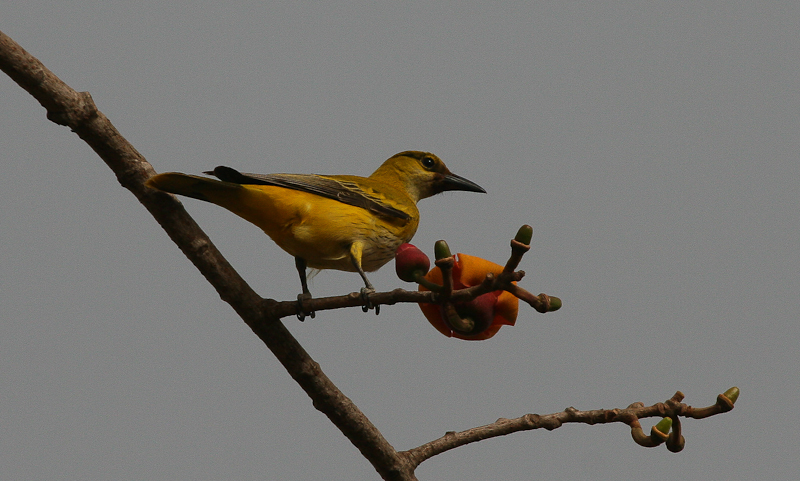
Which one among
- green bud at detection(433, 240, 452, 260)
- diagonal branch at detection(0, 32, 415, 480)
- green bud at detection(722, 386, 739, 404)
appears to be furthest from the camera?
diagonal branch at detection(0, 32, 415, 480)

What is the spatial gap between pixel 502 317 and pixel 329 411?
0.99 meters

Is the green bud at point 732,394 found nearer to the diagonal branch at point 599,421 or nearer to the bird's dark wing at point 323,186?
the diagonal branch at point 599,421

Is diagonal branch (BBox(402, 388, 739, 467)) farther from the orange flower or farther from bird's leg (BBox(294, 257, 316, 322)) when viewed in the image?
bird's leg (BBox(294, 257, 316, 322))

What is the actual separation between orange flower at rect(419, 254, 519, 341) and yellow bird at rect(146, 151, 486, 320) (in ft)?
1.14

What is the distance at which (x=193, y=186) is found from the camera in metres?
2.91

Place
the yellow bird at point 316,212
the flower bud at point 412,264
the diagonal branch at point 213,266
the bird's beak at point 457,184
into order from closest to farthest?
the flower bud at point 412,264 → the diagonal branch at point 213,266 → the yellow bird at point 316,212 → the bird's beak at point 457,184

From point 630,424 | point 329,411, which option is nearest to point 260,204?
point 329,411

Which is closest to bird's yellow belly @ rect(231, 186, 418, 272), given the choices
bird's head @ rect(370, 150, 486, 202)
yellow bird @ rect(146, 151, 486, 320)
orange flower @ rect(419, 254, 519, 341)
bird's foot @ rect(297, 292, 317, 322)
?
yellow bird @ rect(146, 151, 486, 320)

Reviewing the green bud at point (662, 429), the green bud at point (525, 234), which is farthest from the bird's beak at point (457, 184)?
the green bud at point (525, 234)

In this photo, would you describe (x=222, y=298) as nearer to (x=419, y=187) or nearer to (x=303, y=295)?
(x=303, y=295)

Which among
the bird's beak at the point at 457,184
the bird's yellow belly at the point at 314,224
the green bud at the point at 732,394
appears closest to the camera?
the green bud at the point at 732,394

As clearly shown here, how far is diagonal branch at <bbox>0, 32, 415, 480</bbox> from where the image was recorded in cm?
290

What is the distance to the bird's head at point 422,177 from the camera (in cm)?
424

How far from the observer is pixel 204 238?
3.05 m
